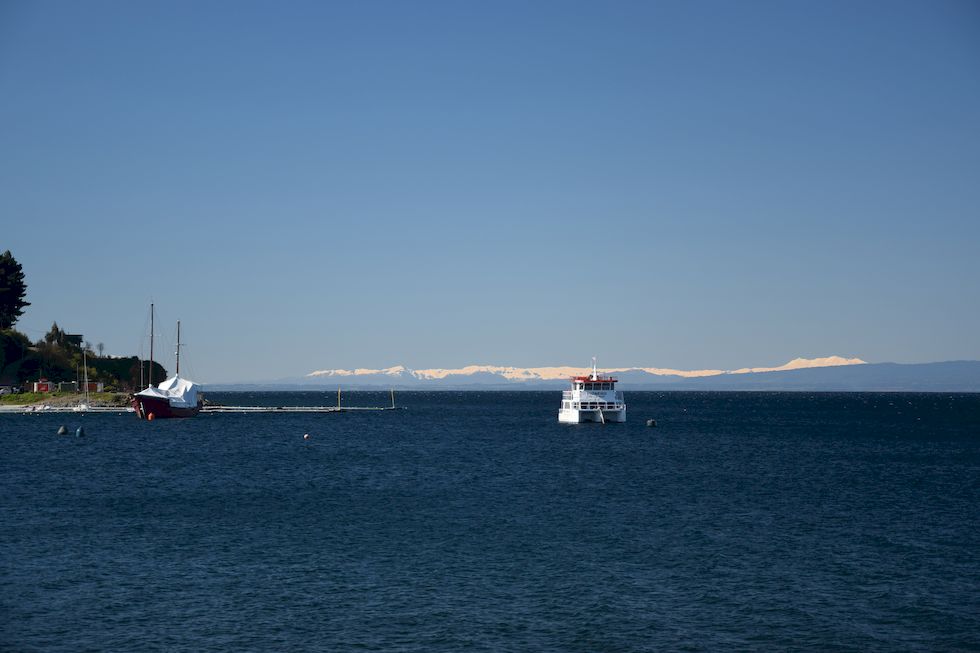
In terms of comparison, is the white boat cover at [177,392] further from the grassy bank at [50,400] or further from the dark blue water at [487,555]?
the dark blue water at [487,555]

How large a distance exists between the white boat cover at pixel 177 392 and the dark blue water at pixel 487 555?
7250 cm

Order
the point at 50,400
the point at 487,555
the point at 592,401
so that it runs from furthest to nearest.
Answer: the point at 50,400
the point at 592,401
the point at 487,555

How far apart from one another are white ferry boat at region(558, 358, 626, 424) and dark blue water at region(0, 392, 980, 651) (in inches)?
2230

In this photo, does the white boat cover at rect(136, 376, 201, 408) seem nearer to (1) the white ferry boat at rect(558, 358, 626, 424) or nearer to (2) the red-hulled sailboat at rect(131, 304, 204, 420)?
(2) the red-hulled sailboat at rect(131, 304, 204, 420)

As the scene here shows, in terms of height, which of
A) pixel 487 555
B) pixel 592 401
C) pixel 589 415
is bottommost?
pixel 487 555

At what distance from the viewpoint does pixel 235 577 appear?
39.6 m

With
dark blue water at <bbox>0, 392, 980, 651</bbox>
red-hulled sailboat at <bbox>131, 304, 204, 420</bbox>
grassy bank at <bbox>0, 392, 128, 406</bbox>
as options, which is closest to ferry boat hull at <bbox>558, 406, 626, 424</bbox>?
dark blue water at <bbox>0, 392, 980, 651</bbox>

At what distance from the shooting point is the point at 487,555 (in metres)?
44.4

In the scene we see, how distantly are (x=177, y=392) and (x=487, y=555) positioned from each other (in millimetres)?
140517

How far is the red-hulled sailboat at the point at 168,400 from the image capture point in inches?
6417

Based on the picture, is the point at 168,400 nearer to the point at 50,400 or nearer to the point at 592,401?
the point at 50,400

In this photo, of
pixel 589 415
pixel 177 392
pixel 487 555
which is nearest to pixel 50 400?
pixel 177 392

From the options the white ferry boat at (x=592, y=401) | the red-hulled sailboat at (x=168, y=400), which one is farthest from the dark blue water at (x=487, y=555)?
the red-hulled sailboat at (x=168, y=400)

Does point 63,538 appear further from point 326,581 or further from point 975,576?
point 975,576
